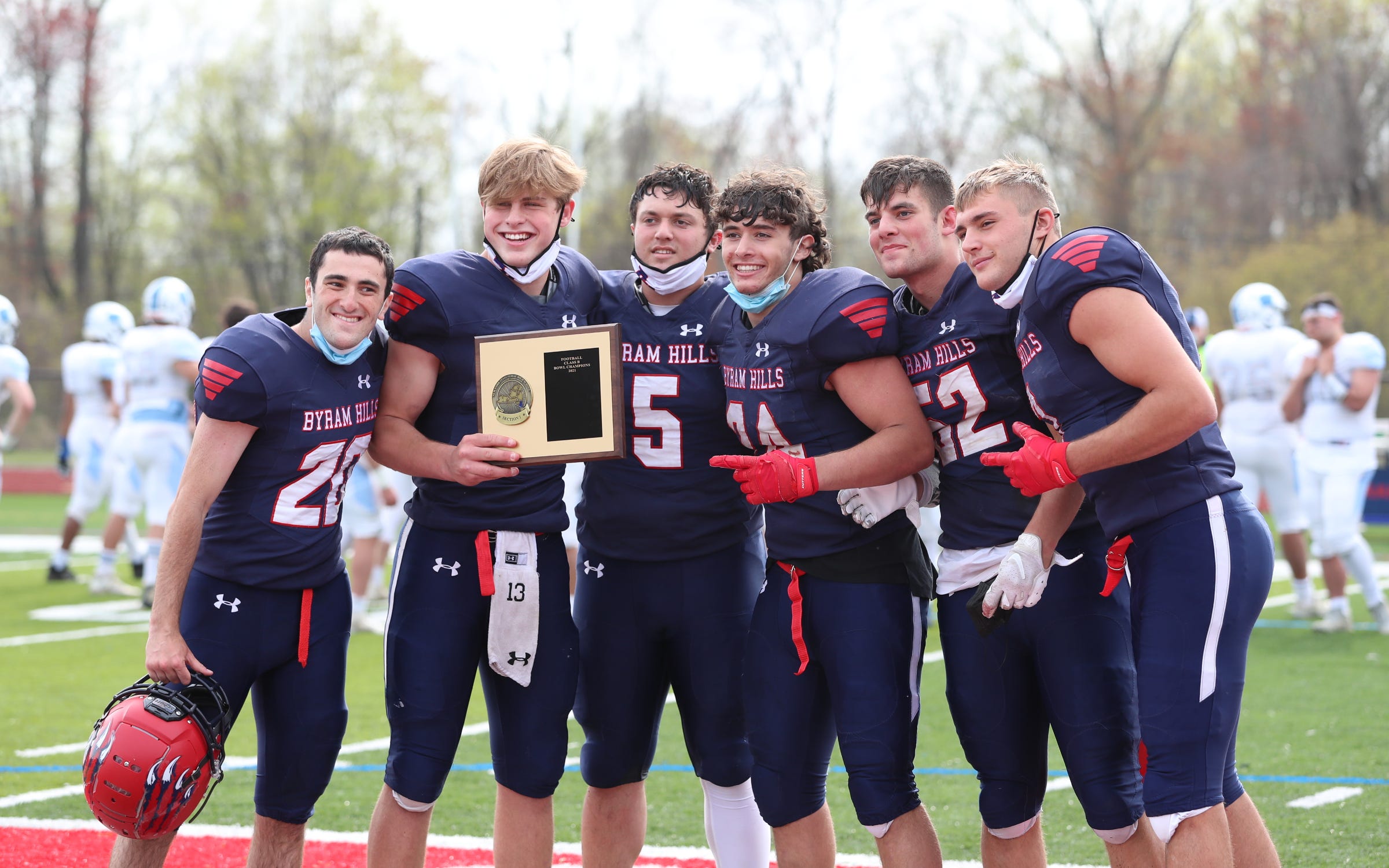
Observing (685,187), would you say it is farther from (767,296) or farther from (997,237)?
(997,237)

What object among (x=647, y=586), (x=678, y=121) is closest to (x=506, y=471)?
(x=647, y=586)

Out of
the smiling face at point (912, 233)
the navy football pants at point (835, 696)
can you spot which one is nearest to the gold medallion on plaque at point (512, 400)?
the navy football pants at point (835, 696)

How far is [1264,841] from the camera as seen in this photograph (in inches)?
131

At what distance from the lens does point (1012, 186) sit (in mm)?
3381

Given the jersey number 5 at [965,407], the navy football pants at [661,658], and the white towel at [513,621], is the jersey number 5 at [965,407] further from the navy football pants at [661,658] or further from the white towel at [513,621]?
the white towel at [513,621]

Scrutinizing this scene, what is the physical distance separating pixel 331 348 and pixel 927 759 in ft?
11.0

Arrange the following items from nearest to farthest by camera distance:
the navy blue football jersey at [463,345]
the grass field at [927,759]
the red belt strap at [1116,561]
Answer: the red belt strap at [1116,561] → the navy blue football jersey at [463,345] → the grass field at [927,759]

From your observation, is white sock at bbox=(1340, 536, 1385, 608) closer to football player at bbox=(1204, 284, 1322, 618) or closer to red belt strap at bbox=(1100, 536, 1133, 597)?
football player at bbox=(1204, 284, 1322, 618)

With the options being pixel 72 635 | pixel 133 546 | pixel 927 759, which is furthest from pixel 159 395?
pixel 927 759

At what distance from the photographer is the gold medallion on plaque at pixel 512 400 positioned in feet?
11.6

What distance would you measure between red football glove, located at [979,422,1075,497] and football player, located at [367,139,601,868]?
1.27 meters

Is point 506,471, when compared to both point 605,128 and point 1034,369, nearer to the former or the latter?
point 1034,369

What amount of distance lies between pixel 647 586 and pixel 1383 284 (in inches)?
896

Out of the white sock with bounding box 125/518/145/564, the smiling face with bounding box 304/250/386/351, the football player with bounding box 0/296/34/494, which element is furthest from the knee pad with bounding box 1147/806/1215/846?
the white sock with bounding box 125/518/145/564
